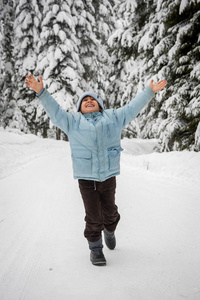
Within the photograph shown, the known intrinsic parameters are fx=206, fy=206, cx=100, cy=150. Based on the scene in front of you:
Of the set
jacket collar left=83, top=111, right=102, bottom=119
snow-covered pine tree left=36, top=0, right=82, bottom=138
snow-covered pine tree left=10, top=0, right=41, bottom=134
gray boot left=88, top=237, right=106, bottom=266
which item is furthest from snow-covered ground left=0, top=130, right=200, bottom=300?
snow-covered pine tree left=10, top=0, right=41, bottom=134

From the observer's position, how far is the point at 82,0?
1630cm

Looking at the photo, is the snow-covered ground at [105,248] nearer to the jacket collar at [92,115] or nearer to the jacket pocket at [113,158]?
the jacket pocket at [113,158]

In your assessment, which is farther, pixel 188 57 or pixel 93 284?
pixel 188 57

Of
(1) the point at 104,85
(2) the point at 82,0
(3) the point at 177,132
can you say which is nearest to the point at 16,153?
(3) the point at 177,132

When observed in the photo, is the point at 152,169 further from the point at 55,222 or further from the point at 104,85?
the point at 104,85

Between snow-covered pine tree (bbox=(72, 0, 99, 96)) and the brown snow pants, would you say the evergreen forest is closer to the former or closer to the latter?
snow-covered pine tree (bbox=(72, 0, 99, 96))

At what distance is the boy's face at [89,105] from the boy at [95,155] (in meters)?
0.01

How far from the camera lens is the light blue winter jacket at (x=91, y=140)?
216 cm

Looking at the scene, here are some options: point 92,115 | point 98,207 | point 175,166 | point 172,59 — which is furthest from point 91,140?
point 172,59

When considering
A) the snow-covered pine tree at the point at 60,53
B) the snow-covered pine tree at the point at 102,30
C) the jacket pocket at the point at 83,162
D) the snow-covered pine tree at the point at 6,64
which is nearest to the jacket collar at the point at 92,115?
the jacket pocket at the point at 83,162

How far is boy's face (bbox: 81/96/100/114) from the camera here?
2.36 m

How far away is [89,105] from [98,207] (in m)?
1.14

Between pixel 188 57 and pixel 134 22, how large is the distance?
4.00m

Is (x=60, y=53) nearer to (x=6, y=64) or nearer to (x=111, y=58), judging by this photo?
(x=111, y=58)
